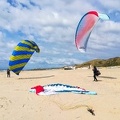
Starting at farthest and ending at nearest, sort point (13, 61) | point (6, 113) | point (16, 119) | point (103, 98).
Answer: point (13, 61) < point (103, 98) < point (6, 113) < point (16, 119)

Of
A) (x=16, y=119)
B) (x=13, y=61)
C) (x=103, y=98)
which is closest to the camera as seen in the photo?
(x=16, y=119)

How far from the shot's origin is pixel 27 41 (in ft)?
79.5

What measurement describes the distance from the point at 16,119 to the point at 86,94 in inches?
186

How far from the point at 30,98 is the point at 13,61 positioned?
1126 centimetres

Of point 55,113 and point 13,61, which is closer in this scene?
point 55,113

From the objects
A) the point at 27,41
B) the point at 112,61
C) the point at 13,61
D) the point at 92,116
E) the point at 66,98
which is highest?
the point at 112,61

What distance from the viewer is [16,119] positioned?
380 inches

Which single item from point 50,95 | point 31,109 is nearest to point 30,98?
point 50,95

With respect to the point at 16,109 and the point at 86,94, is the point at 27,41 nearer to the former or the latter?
the point at 86,94

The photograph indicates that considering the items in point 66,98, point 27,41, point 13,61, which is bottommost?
point 66,98

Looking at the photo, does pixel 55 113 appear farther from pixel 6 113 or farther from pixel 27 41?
pixel 27 41

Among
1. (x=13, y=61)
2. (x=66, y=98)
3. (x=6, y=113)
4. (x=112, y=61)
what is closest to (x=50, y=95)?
(x=66, y=98)

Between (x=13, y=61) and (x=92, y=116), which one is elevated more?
(x=13, y=61)

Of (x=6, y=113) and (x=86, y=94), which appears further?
(x=86, y=94)
